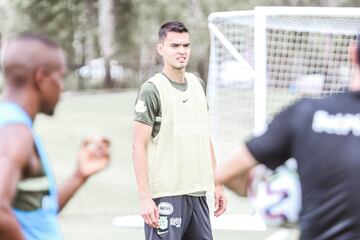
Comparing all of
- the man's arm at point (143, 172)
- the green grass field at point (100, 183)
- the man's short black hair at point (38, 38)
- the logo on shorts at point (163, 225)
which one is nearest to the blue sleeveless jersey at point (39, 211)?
the man's short black hair at point (38, 38)

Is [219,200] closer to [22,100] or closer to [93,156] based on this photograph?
[93,156]

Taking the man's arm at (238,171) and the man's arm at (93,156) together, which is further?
the man's arm at (93,156)

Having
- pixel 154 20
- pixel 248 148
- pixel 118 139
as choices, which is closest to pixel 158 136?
pixel 248 148

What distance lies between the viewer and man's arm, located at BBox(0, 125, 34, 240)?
245cm

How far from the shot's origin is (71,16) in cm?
3762

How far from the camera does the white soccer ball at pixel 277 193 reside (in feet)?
8.48

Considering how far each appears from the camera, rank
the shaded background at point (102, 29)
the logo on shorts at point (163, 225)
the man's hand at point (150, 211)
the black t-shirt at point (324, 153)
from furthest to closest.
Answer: the shaded background at point (102, 29) → the logo on shorts at point (163, 225) → the man's hand at point (150, 211) → the black t-shirt at point (324, 153)

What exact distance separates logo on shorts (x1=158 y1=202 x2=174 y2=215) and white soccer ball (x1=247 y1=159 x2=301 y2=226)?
6.71 ft

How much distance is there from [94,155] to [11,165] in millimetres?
495

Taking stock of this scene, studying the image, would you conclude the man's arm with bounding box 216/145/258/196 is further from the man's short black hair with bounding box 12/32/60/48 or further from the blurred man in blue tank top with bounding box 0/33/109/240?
the man's short black hair with bounding box 12/32/60/48

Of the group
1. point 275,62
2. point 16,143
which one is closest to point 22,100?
point 16,143

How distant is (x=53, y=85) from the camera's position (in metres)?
2.69

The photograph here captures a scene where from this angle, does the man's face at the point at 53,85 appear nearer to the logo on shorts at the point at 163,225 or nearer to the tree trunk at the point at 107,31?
the logo on shorts at the point at 163,225

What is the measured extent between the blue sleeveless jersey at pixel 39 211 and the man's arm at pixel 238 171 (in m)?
0.61
